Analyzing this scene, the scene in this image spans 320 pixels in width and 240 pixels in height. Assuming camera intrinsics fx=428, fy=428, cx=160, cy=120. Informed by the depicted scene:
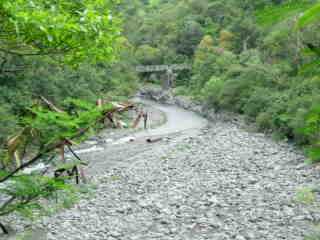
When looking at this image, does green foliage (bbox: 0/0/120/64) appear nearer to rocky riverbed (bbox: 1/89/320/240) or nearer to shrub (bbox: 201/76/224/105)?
rocky riverbed (bbox: 1/89/320/240)

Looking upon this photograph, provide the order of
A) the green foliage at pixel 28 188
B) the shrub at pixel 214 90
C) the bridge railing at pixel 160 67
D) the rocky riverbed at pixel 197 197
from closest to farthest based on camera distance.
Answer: the green foliage at pixel 28 188, the rocky riverbed at pixel 197 197, the shrub at pixel 214 90, the bridge railing at pixel 160 67

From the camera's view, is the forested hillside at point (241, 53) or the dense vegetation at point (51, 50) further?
the forested hillside at point (241, 53)

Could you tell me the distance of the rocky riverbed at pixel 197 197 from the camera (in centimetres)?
958

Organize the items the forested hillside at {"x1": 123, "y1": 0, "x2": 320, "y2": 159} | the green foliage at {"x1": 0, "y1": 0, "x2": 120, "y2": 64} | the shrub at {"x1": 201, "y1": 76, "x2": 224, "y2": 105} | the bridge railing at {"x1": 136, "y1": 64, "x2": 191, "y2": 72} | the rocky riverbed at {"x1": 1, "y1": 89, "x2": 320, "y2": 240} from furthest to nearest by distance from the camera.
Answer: the bridge railing at {"x1": 136, "y1": 64, "x2": 191, "y2": 72}
the shrub at {"x1": 201, "y1": 76, "x2": 224, "y2": 105}
the forested hillside at {"x1": 123, "y1": 0, "x2": 320, "y2": 159}
the rocky riverbed at {"x1": 1, "y1": 89, "x2": 320, "y2": 240}
the green foliage at {"x1": 0, "y1": 0, "x2": 120, "y2": 64}

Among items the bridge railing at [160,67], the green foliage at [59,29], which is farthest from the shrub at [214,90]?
the green foliage at [59,29]

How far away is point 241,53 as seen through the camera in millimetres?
36250

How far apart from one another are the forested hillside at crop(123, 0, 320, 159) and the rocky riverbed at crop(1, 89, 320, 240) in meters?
1.80

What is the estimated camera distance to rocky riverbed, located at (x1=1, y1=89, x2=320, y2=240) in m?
9.58

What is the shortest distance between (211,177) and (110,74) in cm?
1950

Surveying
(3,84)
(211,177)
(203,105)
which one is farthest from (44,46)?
(203,105)

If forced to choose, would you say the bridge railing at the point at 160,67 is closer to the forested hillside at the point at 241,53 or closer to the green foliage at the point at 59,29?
the forested hillside at the point at 241,53

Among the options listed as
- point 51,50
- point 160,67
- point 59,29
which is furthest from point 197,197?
point 160,67

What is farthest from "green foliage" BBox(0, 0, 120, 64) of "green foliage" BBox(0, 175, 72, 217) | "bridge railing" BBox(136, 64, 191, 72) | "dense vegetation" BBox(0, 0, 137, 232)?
"bridge railing" BBox(136, 64, 191, 72)

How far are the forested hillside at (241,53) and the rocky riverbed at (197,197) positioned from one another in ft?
5.92
